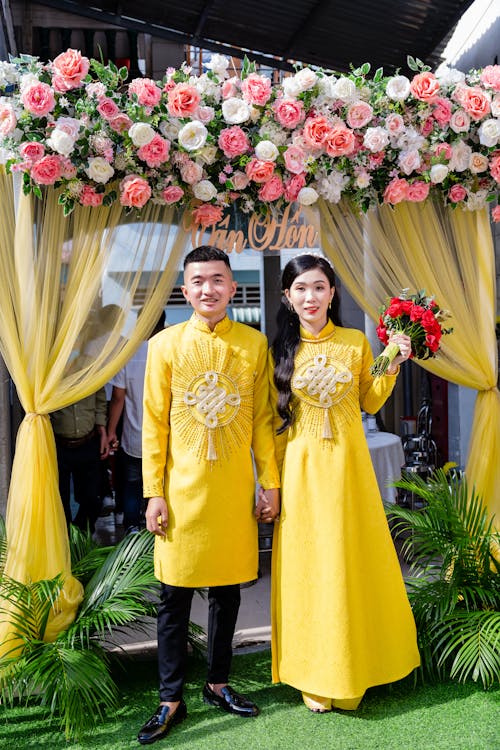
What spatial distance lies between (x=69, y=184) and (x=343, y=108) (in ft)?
4.34

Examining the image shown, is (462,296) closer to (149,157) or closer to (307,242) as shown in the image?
(307,242)

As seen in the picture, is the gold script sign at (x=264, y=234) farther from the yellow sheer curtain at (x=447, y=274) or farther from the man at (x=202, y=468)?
the man at (x=202, y=468)

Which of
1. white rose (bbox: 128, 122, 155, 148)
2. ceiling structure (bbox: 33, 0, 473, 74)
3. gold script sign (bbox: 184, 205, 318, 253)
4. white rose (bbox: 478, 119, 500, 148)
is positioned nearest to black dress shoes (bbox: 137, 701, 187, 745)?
gold script sign (bbox: 184, 205, 318, 253)

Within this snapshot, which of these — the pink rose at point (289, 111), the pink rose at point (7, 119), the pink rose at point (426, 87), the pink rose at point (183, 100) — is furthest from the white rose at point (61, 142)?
the pink rose at point (426, 87)

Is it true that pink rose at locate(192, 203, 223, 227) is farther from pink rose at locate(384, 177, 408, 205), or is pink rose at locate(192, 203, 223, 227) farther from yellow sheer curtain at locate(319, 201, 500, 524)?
pink rose at locate(384, 177, 408, 205)

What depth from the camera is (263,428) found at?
3.08m

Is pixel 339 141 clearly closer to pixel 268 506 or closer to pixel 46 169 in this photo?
pixel 46 169

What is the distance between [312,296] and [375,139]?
0.98 meters

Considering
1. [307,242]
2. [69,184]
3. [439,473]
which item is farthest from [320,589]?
[69,184]

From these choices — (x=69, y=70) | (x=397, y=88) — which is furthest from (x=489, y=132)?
(x=69, y=70)

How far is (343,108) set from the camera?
11.7ft

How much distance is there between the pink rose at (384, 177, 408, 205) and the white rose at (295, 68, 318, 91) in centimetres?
61

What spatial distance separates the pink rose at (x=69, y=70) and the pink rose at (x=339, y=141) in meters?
1.12

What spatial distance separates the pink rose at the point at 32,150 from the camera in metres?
3.21
